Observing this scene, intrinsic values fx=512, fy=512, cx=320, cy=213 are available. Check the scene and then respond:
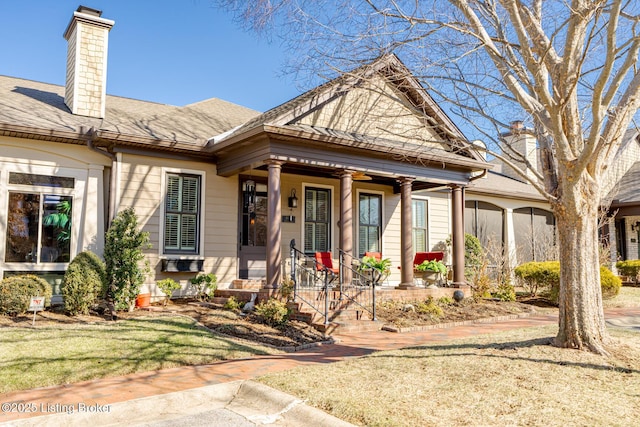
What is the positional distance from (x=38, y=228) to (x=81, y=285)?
198 cm

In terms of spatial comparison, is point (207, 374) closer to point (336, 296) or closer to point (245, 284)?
point (336, 296)

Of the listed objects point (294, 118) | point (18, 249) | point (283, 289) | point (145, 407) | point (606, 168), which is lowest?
point (145, 407)

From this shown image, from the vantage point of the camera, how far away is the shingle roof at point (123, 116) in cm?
986

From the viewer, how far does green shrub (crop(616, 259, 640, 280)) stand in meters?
17.8

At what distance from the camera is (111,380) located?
5.57 m

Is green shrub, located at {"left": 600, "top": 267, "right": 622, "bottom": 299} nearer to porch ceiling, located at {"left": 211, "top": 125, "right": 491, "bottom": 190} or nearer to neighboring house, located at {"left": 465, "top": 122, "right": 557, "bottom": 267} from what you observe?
neighboring house, located at {"left": 465, "top": 122, "right": 557, "bottom": 267}

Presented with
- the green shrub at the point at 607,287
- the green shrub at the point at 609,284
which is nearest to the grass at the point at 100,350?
the green shrub at the point at 607,287

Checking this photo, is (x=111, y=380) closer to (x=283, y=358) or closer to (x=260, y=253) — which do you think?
(x=283, y=358)

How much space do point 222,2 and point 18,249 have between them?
6053mm

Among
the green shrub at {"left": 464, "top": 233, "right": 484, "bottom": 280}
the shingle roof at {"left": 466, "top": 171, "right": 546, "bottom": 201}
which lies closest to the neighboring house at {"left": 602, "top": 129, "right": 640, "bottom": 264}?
the shingle roof at {"left": 466, "top": 171, "right": 546, "bottom": 201}

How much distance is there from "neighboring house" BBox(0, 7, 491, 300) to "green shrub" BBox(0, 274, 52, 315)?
1123 millimetres

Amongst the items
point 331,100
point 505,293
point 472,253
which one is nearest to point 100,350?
point 331,100

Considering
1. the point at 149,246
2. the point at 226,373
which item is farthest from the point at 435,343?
the point at 149,246

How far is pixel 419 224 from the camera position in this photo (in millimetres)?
15031
